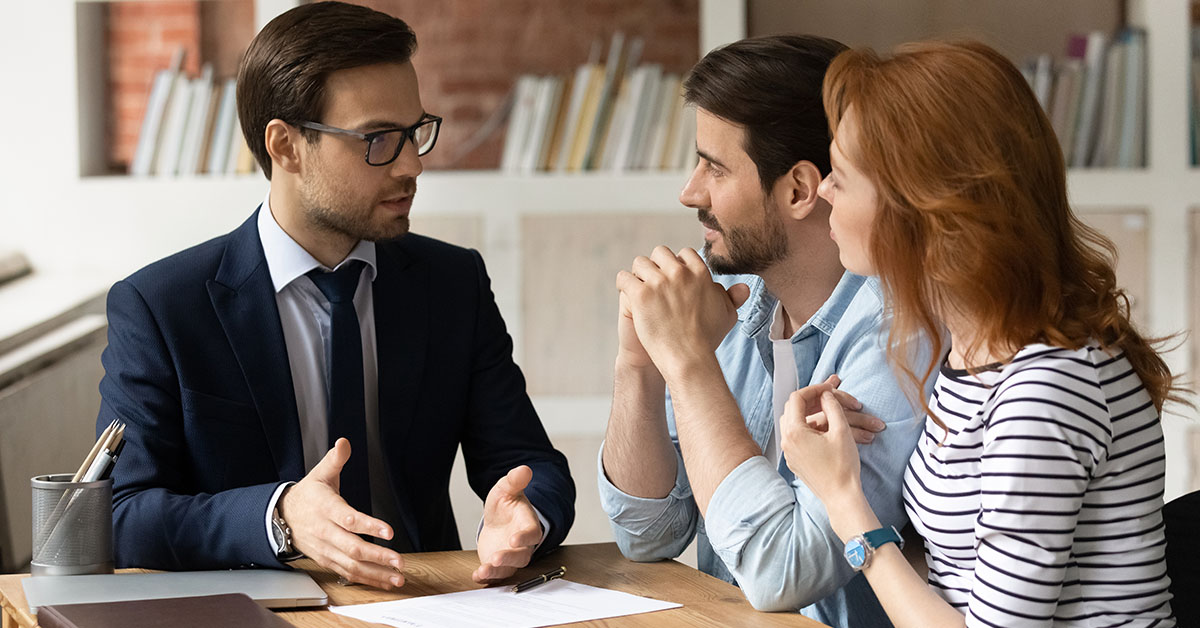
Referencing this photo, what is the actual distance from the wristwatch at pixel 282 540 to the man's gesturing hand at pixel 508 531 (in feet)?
0.77

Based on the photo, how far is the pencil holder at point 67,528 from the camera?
138 cm

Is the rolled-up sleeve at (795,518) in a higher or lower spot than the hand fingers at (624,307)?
lower

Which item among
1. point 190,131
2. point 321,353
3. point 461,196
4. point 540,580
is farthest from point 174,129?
point 540,580

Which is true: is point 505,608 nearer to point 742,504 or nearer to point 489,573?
point 489,573

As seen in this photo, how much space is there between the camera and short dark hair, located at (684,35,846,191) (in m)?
1.65

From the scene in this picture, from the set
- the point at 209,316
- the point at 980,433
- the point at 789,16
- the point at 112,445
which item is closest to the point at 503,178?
the point at 789,16

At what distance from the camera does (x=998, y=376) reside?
1211 millimetres

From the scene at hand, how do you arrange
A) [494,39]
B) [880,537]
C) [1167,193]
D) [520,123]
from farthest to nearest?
[494,39] → [520,123] → [1167,193] → [880,537]

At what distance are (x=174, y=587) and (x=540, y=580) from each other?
0.43m

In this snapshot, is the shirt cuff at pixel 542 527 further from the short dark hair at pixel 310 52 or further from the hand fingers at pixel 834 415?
the short dark hair at pixel 310 52

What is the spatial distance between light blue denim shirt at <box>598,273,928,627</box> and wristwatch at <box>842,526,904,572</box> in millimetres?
105

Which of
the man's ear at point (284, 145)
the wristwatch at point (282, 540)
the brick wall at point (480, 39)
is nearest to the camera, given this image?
the wristwatch at point (282, 540)

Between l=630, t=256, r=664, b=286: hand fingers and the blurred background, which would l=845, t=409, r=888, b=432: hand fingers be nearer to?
l=630, t=256, r=664, b=286: hand fingers

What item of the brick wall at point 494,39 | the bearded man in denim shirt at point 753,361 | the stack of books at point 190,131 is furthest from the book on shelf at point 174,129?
the bearded man in denim shirt at point 753,361
